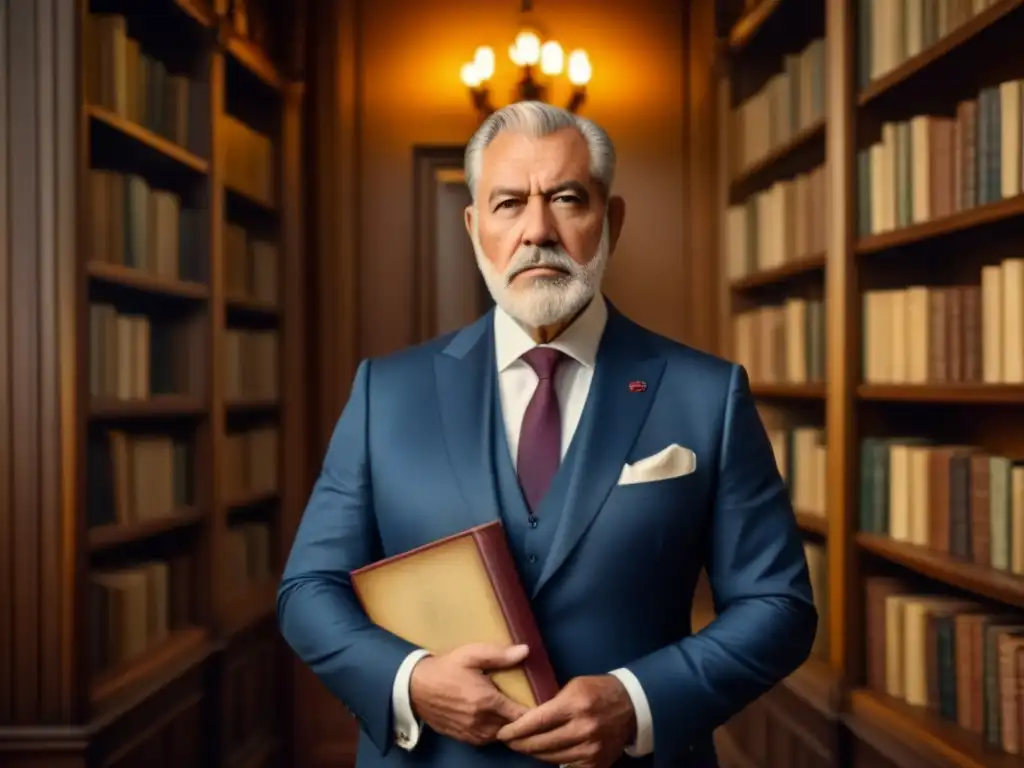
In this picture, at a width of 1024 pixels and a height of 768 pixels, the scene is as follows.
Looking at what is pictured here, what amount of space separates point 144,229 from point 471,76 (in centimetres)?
150

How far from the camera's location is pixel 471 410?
152 cm

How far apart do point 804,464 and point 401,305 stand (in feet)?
5.91

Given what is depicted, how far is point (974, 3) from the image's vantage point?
2.48 metres

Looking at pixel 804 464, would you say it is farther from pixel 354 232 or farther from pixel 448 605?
pixel 448 605

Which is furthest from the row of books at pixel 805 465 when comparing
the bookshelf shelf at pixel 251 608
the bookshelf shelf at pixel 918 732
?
the bookshelf shelf at pixel 251 608

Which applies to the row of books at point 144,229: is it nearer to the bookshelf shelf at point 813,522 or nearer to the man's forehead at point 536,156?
the man's forehead at point 536,156

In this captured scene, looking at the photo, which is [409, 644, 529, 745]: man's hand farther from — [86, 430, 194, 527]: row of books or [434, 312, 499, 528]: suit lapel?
[86, 430, 194, 527]: row of books

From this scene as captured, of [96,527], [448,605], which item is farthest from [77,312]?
[448,605]

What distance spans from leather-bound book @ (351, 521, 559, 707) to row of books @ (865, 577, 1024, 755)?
1.44 meters

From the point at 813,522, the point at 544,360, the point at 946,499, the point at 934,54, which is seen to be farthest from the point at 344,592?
the point at 813,522

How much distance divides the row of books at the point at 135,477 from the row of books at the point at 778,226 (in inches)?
77.7

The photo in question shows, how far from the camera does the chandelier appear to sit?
3959 mm

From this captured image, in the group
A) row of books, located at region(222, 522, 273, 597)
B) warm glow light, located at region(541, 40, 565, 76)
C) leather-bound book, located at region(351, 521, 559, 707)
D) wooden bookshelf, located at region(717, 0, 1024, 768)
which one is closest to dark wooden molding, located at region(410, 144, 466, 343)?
warm glow light, located at region(541, 40, 565, 76)

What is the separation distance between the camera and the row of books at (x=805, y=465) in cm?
345
